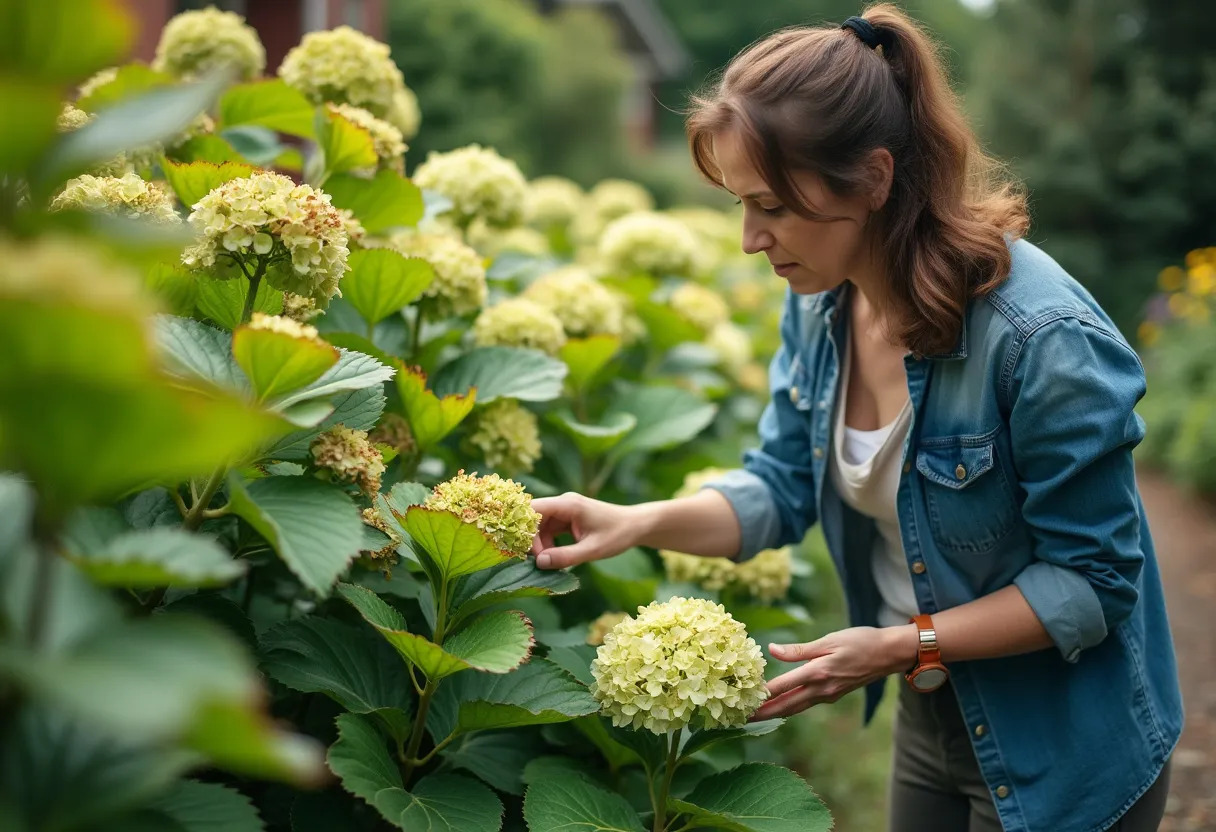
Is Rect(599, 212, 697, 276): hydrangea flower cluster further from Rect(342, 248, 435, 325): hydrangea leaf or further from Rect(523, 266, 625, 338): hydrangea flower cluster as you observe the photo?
→ Rect(342, 248, 435, 325): hydrangea leaf

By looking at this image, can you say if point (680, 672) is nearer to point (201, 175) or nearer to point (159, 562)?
point (159, 562)

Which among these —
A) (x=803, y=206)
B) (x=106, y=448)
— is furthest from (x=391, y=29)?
(x=106, y=448)

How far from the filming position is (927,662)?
1.82 metres

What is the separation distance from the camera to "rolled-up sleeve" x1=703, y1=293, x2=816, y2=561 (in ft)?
7.32

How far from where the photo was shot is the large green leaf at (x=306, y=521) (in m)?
1.11

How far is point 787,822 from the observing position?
58.9 inches

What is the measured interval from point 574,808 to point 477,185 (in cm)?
156

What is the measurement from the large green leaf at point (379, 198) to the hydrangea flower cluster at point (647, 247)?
1.43m

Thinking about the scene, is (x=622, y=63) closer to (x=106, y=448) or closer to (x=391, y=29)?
(x=391, y=29)

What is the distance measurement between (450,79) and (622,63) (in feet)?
20.1

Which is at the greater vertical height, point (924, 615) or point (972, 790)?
point (924, 615)

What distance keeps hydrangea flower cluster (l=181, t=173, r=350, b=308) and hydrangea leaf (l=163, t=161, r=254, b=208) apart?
0.64 ft

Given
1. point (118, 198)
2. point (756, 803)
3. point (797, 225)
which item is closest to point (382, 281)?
point (118, 198)

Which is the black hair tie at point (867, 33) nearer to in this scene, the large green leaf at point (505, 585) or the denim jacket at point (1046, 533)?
the denim jacket at point (1046, 533)
